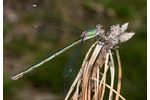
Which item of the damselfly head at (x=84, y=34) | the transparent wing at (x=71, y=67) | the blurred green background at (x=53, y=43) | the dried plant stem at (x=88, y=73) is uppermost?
the blurred green background at (x=53, y=43)

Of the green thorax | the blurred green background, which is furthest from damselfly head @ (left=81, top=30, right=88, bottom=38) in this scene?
the blurred green background

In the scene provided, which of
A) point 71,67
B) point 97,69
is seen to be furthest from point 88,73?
point 71,67

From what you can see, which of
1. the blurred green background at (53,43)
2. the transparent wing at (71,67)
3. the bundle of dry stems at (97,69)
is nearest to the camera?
the bundle of dry stems at (97,69)

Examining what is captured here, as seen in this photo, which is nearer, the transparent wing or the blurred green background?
the transparent wing

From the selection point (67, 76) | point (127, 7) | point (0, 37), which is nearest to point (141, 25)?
point (127, 7)

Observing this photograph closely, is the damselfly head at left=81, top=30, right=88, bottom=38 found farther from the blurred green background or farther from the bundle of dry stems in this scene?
the blurred green background

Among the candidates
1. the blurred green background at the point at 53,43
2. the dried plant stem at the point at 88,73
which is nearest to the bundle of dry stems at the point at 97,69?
the dried plant stem at the point at 88,73

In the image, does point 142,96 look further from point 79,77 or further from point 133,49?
point 79,77

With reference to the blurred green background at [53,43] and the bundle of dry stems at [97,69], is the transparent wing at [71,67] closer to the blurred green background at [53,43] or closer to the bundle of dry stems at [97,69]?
the bundle of dry stems at [97,69]

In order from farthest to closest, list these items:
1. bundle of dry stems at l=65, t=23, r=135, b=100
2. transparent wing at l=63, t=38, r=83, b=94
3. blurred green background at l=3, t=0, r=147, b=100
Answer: blurred green background at l=3, t=0, r=147, b=100, transparent wing at l=63, t=38, r=83, b=94, bundle of dry stems at l=65, t=23, r=135, b=100

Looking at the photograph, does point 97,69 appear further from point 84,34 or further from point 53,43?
point 53,43
